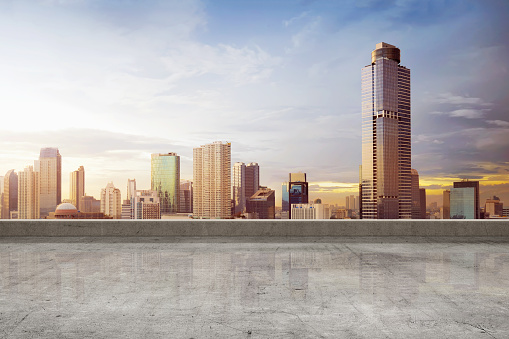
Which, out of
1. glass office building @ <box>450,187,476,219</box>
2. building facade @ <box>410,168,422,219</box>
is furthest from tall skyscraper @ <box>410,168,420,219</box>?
glass office building @ <box>450,187,476,219</box>

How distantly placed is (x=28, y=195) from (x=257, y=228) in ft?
295

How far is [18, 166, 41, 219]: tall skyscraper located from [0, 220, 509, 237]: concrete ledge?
75.2 meters

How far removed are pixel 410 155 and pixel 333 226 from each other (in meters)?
156

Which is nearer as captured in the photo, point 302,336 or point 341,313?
point 302,336

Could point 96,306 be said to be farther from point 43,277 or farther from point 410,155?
point 410,155

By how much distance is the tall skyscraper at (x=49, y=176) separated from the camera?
3248 inches

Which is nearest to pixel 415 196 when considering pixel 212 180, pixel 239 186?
pixel 239 186

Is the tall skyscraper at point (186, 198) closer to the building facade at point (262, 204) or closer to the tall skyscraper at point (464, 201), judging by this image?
the building facade at point (262, 204)

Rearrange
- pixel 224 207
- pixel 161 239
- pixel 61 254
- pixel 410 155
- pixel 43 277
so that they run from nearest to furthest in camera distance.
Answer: pixel 43 277, pixel 61 254, pixel 161 239, pixel 224 207, pixel 410 155

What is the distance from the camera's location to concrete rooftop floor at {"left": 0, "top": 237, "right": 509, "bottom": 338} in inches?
Result: 156

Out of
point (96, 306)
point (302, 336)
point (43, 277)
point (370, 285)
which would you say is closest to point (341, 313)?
point (302, 336)

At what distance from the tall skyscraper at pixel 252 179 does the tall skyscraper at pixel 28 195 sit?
40.4 metres

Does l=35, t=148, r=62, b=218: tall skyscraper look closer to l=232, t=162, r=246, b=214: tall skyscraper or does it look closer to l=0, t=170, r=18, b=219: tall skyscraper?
l=0, t=170, r=18, b=219: tall skyscraper

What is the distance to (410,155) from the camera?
157 meters
